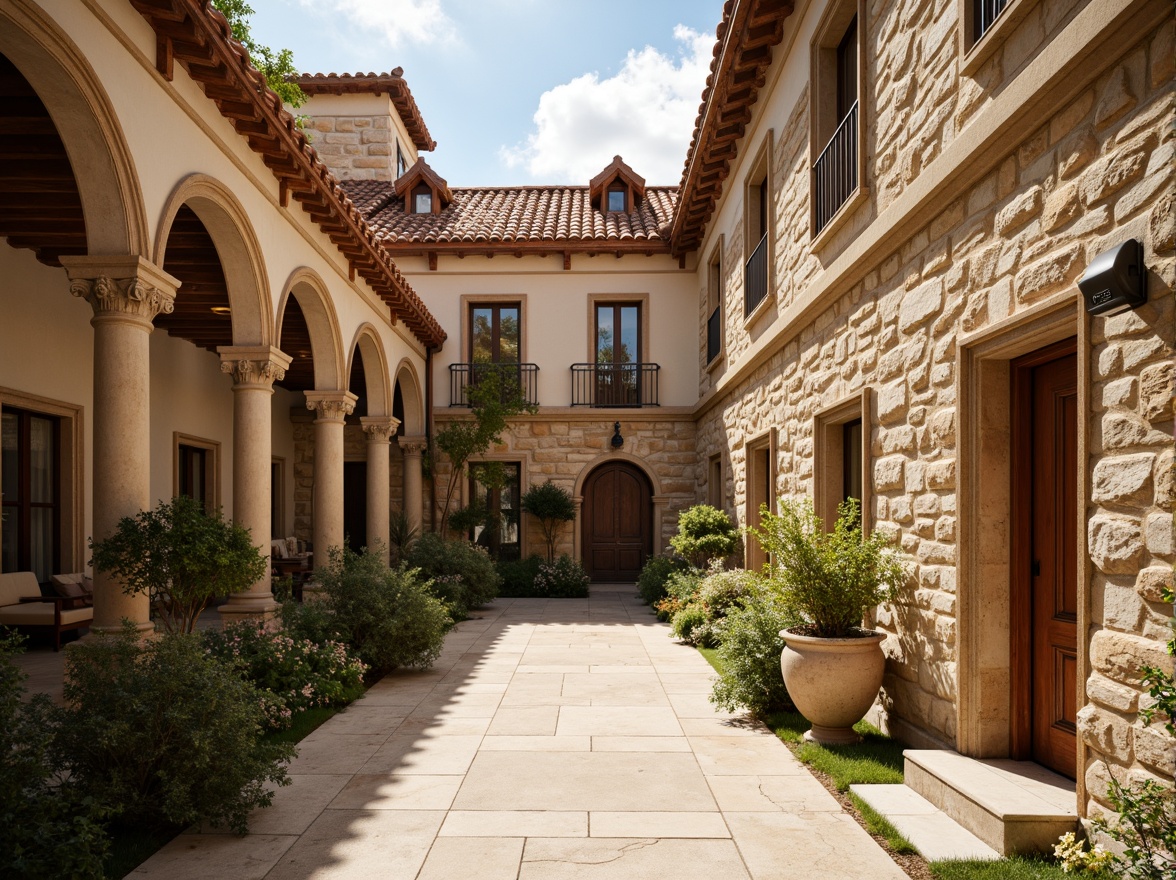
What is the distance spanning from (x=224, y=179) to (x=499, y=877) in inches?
226

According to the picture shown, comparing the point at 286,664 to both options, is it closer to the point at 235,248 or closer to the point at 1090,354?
the point at 235,248

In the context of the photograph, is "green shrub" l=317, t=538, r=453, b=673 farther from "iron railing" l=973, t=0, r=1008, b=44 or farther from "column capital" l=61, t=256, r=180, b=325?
"iron railing" l=973, t=0, r=1008, b=44

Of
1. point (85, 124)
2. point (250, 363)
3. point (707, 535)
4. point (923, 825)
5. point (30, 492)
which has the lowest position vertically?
point (923, 825)

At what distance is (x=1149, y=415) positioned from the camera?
3152mm

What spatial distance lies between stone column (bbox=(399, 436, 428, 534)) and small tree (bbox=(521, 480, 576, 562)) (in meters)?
1.90

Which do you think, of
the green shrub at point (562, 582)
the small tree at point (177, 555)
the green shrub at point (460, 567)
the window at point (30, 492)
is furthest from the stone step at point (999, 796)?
the green shrub at point (562, 582)

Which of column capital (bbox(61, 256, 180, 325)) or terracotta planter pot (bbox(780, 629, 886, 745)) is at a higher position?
column capital (bbox(61, 256, 180, 325))

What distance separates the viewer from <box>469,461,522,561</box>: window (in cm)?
1628

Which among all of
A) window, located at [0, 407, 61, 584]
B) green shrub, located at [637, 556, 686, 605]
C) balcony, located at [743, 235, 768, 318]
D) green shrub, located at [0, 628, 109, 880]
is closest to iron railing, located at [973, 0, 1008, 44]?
balcony, located at [743, 235, 768, 318]

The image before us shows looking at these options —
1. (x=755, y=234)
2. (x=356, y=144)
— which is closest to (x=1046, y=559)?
(x=755, y=234)

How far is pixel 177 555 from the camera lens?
5.45 meters

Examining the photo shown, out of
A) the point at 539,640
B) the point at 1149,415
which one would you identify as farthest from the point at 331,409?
the point at 1149,415

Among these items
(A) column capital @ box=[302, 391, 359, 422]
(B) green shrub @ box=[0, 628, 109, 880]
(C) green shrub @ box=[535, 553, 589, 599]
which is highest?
(A) column capital @ box=[302, 391, 359, 422]

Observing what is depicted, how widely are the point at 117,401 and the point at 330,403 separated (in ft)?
16.4
